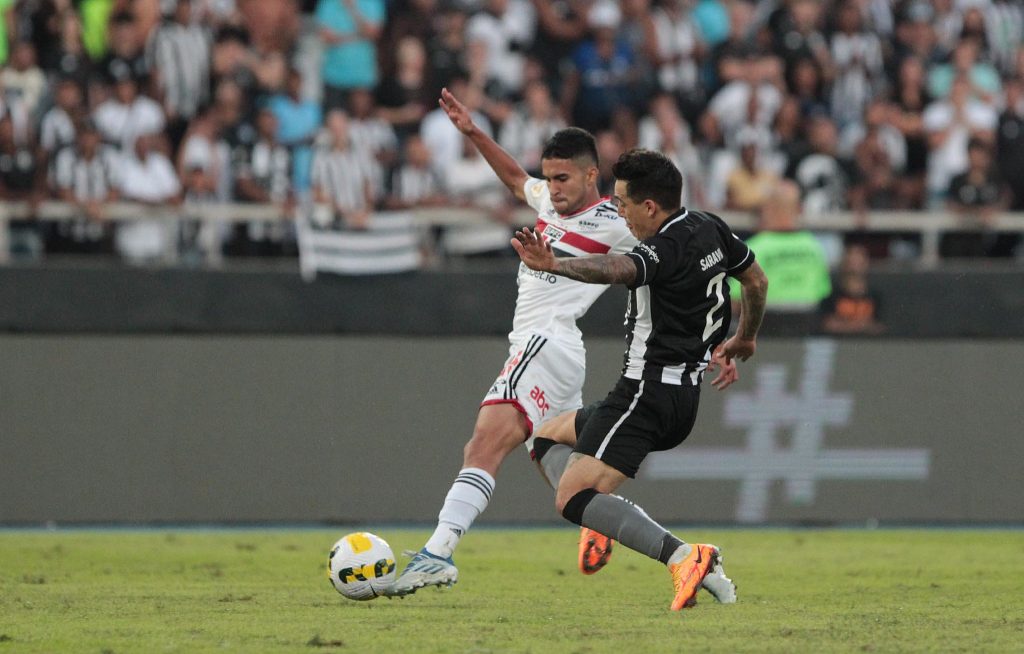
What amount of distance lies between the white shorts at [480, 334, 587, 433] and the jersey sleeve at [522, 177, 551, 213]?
0.77 meters

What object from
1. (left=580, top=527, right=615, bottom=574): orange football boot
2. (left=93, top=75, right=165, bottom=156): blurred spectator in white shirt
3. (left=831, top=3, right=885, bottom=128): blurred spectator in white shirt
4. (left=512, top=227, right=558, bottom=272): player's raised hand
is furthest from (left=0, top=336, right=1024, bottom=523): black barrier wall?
(left=512, top=227, right=558, bottom=272): player's raised hand

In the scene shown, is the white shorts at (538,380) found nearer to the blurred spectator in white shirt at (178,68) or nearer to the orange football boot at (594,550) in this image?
the orange football boot at (594,550)

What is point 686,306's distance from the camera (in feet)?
25.6

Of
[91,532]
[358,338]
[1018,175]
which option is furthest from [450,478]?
[1018,175]

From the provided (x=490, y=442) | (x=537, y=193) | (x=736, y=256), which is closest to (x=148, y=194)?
(x=537, y=193)

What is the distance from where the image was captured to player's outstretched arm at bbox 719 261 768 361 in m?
8.12

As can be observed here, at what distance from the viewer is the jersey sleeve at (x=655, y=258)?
7332 mm

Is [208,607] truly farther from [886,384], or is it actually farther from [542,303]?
[886,384]

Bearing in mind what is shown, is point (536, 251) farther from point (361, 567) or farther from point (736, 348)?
point (361, 567)

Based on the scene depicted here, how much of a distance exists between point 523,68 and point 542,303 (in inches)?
313

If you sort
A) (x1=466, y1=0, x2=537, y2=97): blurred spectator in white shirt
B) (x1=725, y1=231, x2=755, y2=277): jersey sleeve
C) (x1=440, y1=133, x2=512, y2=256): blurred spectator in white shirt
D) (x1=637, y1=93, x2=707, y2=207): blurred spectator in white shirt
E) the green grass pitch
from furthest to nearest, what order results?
(x1=466, y1=0, x2=537, y2=97): blurred spectator in white shirt < (x1=637, y1=93, x2=707, y2=207): blurred spectator in white shirt < (x1=440, y1=133, x2=512, y2=256): blurred spectator in white shirt < (x1=725, y1=231, x2=755, y2=277): jersey sleeve < the green grass pitch

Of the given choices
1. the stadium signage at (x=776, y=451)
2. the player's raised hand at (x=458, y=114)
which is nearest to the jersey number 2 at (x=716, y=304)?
the player's raised hand at (x=458, y=114)

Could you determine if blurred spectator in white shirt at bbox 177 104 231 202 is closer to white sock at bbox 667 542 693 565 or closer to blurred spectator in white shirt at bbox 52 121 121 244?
blurred spectator in white shirt at bbox 52 121 121 244

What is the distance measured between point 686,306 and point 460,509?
1.50 m
